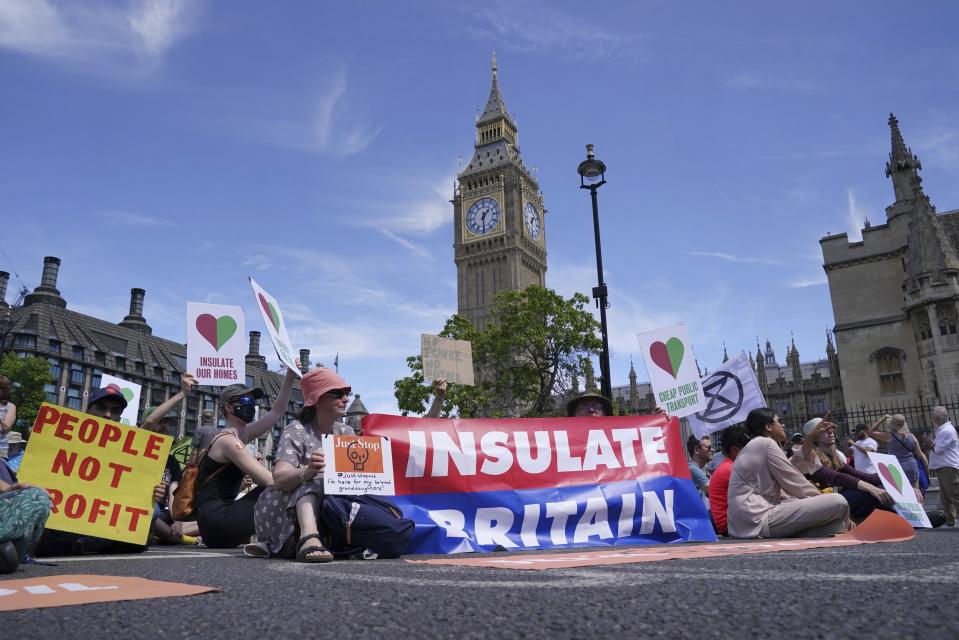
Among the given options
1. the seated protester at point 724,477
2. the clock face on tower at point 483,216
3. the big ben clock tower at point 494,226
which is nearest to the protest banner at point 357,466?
the seated protester at point 724,477

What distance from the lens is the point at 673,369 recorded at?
895cm

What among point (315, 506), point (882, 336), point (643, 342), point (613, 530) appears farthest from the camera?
point (882, 336)

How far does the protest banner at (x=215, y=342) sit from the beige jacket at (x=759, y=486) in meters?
5.48

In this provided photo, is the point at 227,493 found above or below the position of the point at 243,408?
below

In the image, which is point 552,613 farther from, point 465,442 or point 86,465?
point 86,465

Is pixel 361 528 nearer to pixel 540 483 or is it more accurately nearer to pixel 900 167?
pixel 540 483

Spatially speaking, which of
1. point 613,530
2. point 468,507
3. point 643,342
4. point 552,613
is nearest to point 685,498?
point 613,530

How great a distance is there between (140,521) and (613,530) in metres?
3.92

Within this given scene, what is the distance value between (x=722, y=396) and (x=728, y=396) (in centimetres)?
10

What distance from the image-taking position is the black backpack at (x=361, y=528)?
14.1ft

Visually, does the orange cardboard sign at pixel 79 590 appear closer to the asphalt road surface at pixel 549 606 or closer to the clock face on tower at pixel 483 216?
the asphalt road surface at pixel 549 606

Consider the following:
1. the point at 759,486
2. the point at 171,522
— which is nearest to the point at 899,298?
the point at 759,486

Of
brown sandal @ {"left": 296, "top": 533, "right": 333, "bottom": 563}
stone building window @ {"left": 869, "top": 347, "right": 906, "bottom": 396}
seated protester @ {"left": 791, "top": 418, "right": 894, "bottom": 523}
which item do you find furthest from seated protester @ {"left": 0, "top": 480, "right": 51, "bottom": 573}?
stone building window @ {"left": 869, "top": 347, "right": 906, "bottom": 396}

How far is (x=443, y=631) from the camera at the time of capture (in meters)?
1.80
